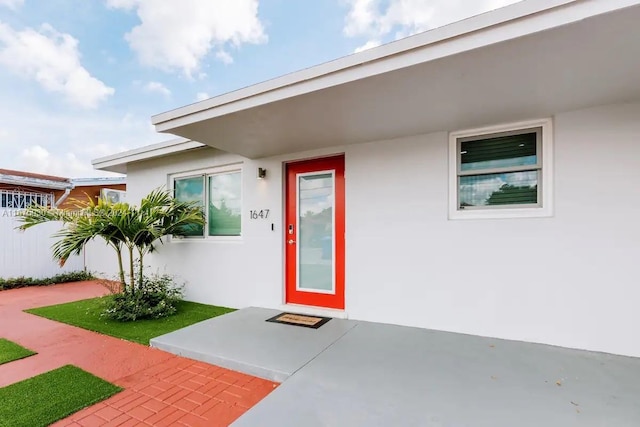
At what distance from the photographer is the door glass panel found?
441cm

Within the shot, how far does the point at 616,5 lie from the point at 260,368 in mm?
3614

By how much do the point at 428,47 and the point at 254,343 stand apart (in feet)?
10.8

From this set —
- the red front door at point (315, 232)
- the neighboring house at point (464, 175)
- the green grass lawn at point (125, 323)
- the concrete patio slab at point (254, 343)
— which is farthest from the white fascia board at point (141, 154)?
the concrete patio slab at point (254, 343)

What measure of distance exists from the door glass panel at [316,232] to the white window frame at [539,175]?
1.70 meters

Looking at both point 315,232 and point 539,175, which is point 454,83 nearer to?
point 539,175

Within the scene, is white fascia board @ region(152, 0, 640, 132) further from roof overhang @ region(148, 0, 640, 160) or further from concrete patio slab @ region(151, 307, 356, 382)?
concrete patio slab @ region(151, 307, 356, 382)

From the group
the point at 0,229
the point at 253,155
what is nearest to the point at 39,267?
the point at 0,229

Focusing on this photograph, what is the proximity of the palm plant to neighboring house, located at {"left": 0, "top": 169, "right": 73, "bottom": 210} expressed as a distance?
7681 mm

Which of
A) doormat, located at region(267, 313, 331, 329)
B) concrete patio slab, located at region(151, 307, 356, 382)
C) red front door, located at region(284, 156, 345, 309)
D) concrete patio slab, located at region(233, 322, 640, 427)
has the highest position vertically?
red front door, located at region(284, 156, 345, 309)

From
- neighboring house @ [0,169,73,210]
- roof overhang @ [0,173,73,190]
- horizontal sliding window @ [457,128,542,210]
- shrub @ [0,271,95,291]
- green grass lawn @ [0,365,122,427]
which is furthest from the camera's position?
neighboring house @ [0,169,73,210]

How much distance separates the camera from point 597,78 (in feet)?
7.88

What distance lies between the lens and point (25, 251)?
7.51 m

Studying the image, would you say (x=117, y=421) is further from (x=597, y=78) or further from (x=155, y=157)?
(x=155, y=157)

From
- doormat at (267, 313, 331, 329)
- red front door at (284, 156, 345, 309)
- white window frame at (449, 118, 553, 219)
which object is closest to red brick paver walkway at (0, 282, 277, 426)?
doormat at (267, 313, 331, 329)
